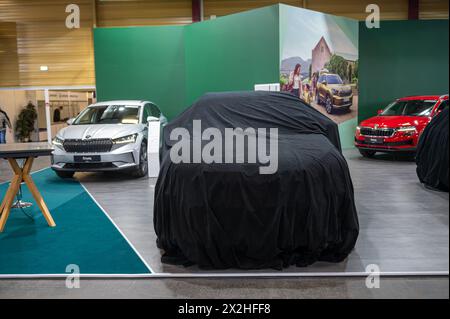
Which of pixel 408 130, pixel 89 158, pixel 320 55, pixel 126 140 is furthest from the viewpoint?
pixel 320 55

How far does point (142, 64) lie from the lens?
11.8m

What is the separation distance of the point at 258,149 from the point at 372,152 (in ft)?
23.0

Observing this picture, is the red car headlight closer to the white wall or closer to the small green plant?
the small green plant

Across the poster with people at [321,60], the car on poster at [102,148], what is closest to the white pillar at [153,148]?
the car on poster at [102,148]

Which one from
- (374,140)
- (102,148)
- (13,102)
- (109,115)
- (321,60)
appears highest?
(321,60)

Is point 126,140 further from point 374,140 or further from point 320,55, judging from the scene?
point 320,55

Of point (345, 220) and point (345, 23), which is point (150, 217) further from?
point (345, 23)

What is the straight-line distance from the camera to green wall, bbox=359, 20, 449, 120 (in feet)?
39.9

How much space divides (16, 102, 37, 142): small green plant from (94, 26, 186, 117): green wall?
492 cm

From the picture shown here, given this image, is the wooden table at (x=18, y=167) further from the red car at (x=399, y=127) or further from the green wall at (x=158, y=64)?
the red car at (x=399, y=127)

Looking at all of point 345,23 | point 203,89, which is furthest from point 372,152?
point 203,89

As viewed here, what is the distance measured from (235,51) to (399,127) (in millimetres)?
4047

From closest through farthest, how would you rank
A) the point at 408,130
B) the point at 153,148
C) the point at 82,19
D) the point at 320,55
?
the point at 153,148 < the point at 408,130 < the point at 320,55 < the point at 82,19

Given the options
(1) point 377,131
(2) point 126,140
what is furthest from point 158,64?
(1) point 377,131
